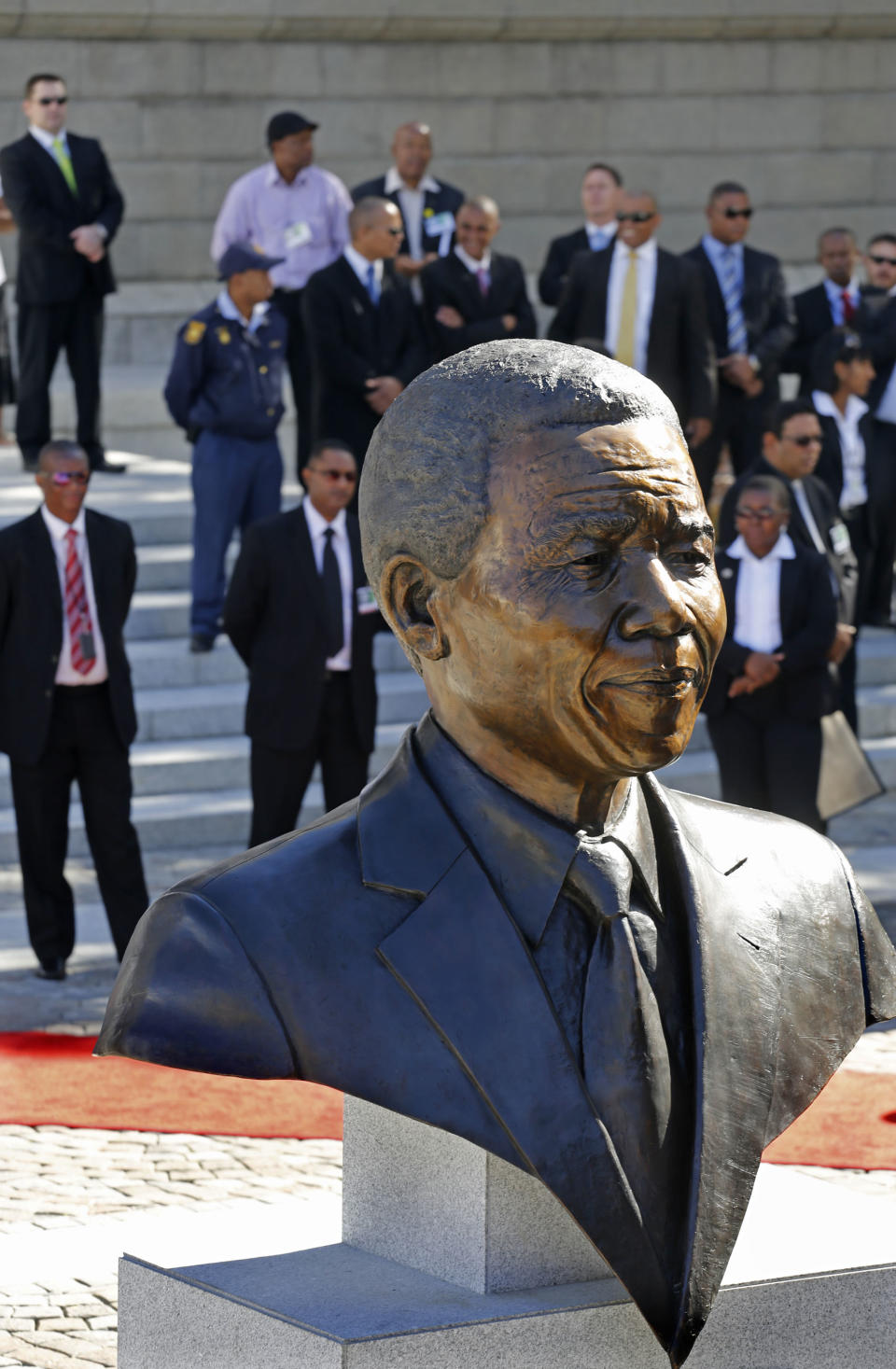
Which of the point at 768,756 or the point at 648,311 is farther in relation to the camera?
the point at 648,311

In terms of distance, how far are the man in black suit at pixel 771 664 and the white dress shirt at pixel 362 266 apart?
314 cm

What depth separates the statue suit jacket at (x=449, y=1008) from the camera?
119 inches

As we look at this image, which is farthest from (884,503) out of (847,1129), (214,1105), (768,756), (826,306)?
(214,1105)

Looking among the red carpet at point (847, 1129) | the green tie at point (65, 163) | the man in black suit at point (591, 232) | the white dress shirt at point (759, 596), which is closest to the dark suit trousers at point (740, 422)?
the man in black suit at point (591, 232)

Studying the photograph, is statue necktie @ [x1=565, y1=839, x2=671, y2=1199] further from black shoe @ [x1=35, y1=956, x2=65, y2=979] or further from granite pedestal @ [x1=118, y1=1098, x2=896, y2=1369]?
black shoe @ [x1=35, y1=956, x2=65, y2=979]

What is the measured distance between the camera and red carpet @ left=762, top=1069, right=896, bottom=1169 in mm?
6328

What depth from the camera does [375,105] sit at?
1861cm

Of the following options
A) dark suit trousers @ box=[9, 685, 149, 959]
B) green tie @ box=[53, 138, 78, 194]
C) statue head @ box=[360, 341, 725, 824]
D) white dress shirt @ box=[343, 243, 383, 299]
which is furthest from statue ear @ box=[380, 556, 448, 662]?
green tie @ box=[53, 138, 78, 194]

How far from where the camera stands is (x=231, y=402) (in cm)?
1143

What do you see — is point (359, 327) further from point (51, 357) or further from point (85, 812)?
point (85, 812)

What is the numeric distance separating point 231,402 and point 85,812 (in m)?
3.41

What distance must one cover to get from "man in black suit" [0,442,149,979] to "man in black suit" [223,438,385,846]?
23.0 inches

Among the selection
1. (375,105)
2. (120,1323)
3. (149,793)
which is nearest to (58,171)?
(149,793)

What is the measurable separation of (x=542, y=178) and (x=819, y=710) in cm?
1101
